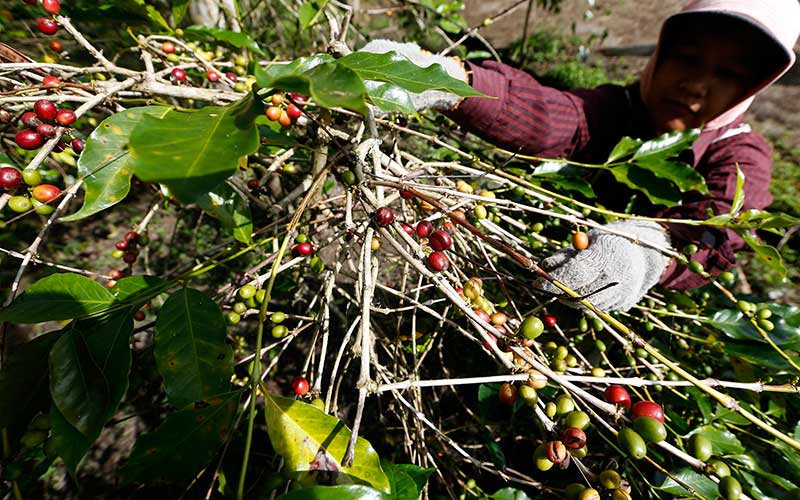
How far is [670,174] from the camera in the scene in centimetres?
93

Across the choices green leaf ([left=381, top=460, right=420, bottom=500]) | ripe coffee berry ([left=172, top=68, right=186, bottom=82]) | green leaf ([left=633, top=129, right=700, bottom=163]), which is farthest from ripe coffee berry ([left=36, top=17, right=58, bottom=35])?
green leaf ([left=633, top=129, right=700, bottom=163])

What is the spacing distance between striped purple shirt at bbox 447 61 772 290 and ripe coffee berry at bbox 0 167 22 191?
1127mm

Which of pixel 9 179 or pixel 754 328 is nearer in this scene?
pixel 9 179

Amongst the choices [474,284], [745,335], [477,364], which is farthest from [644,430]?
[477,364]

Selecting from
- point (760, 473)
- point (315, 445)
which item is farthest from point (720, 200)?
point (315, 445)

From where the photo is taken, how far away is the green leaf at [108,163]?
1.60ft

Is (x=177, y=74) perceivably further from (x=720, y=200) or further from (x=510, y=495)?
(x=720, y=200)

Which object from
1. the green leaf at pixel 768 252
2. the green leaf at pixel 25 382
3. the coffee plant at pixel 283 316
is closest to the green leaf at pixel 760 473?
the coffee plant at pixel 283 316

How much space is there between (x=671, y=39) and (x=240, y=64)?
1472mm

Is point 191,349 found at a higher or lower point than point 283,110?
lower

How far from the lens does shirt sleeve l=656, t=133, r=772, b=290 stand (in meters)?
1.10

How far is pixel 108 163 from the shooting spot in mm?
513

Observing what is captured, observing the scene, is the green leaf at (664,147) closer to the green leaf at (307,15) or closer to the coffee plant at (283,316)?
the coffee plant at (283,316)

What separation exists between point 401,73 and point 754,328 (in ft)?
3.26
